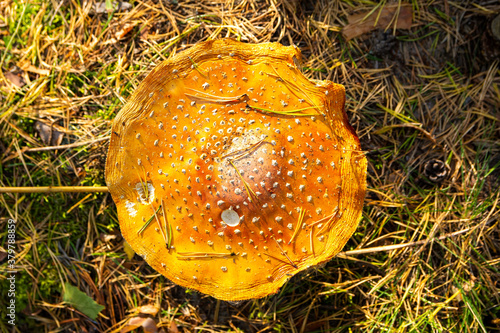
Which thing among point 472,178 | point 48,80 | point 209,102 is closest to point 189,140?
point 209,102

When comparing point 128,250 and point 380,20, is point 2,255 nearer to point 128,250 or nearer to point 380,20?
point 128,250

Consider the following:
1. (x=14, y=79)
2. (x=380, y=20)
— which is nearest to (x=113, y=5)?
(x=14, y=79)

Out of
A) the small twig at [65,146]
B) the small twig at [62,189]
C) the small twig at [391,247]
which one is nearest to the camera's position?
the small twig at [62,189]

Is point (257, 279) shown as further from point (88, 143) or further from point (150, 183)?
point (88, 143)

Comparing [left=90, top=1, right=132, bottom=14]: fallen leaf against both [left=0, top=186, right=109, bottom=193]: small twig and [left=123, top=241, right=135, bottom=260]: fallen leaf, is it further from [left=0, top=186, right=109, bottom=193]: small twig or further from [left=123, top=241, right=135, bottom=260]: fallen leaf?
[left=123, top=241, right=135, bottom=260]: fallen leaf

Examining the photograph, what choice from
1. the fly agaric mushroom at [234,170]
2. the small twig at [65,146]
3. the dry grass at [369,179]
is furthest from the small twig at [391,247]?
the small twig at [65,146]

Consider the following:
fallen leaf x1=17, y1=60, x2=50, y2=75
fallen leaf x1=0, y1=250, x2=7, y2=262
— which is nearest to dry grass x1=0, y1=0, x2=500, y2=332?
fallen leaf x1=0, y1=250, x2=7, y2=262

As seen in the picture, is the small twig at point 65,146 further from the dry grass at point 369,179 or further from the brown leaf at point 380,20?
the brown leaf at point 380,20
